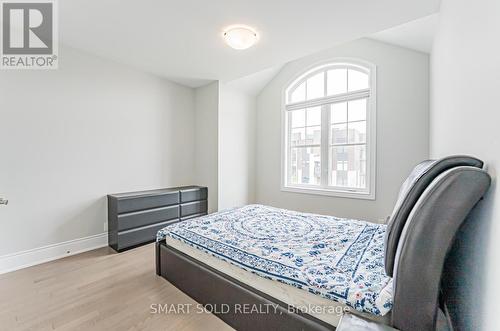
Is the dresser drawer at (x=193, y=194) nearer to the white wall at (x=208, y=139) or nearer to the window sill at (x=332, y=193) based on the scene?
the white wall at (x=208, y=139)

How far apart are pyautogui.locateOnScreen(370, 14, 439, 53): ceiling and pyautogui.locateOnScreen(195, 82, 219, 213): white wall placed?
Answer: 8.89 feet

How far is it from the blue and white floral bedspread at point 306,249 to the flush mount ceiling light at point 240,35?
1935mm

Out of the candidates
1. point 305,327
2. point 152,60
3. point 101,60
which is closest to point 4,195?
point 101,60

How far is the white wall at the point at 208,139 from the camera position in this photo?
4109mm

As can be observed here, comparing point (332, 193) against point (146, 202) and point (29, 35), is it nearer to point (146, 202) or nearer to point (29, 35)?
point (146, 202)

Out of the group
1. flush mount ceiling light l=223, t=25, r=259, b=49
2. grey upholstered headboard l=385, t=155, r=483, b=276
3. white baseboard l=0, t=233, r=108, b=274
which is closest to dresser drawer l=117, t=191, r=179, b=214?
white baseboard l=0, t=233, r=108, b=274

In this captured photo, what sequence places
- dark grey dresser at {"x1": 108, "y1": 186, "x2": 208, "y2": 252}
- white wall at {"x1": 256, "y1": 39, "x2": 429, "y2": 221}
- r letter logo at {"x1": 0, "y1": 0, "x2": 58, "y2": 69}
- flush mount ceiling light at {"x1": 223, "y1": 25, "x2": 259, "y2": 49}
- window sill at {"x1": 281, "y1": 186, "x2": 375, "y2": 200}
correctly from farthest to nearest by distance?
window sill at {"x1": 281, "y1": 186, "x2": 375, "y2": 200}, white wall at {"x1": 256, "y1": 39, "x2": 429, "y2": 221}, dark grey dresser at {"x1": 108, "y1": 186, "x2": 208, "y2": 252}, flush mount ceiling light at {"x1": 223, "y1": 25, "x2": 259, "y2": 49}, r letter logo at {"x1": 0, "y1": 0, "x2": 58, "y2": 69}

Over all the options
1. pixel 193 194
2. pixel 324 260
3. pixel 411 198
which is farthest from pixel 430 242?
pixel 193 194

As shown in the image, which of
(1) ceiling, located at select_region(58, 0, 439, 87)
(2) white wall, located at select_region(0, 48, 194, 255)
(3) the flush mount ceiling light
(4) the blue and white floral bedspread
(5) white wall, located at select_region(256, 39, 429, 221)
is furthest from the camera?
(5) white wall, located at select_region(256, 39, 429, 221)

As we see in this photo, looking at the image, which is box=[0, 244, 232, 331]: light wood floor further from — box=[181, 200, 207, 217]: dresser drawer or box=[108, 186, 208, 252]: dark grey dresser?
box=[181, 200, 207, 217]: dresser drawer

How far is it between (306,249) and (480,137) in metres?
1.21

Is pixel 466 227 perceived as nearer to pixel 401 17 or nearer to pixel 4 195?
pixel 401 17

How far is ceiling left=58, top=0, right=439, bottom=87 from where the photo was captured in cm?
212

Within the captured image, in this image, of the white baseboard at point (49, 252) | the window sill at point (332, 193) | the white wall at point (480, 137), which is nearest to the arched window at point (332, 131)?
the window sill at point (332, 193)
